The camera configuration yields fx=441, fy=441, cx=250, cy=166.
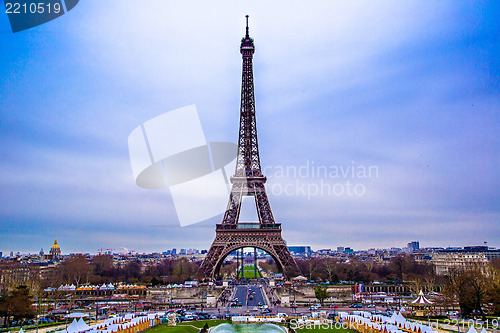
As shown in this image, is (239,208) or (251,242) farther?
(239,208)

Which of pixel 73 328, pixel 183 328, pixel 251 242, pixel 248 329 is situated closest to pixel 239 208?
pixel 251 242

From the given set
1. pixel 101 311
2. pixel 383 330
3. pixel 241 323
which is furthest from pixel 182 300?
pixel 383 330

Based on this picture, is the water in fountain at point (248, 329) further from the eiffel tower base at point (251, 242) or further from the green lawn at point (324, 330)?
the eiffel tower base at point (251, 242)

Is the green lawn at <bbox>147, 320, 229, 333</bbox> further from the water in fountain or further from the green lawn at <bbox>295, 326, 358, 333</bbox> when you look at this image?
the green lawn at <bbox>295, 326, 358, 333</bbox>

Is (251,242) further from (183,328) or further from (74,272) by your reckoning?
(74,272)

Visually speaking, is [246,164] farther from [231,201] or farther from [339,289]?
[339,289]

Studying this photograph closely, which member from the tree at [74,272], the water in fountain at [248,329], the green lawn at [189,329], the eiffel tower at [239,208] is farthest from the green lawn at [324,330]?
the tree at [74,272]

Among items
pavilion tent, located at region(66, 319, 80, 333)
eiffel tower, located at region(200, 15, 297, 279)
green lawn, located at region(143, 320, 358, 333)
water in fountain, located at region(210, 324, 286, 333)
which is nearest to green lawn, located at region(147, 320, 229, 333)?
green lawn, located at region(143, 320, 358, 333)

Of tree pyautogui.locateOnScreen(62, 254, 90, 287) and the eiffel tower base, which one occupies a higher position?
the eiffel tower base

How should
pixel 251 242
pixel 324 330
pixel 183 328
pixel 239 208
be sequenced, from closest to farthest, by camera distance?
1. pixel 324 330
2. pixel 183 328
3. pixel 251 242
4. pixel 239 208
